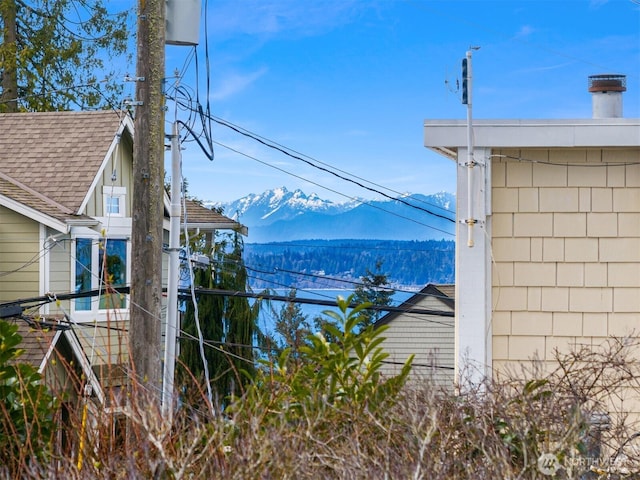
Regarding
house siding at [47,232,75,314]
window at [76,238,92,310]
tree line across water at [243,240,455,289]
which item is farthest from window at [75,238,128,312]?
tree line across water at [243,240,455,289]

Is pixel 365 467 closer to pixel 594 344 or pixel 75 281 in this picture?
pixel 594 344

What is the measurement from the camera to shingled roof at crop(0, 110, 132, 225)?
58.1 feet

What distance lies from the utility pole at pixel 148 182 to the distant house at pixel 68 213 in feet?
22.0

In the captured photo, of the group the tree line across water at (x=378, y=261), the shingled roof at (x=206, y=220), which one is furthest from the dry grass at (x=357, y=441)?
the tree line across water at (x=378, y=261)

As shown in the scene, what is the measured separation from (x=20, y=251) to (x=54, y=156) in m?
2.46

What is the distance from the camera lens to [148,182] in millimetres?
9773

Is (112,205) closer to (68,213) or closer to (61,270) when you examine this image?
(68,213)

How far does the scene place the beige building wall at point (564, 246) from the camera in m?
7.93

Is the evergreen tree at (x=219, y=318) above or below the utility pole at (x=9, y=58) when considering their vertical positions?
below

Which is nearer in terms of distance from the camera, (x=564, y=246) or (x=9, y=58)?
(x=564, y=246)

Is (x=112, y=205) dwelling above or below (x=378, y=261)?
above

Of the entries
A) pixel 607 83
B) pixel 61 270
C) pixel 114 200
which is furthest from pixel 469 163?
pixel 114 200

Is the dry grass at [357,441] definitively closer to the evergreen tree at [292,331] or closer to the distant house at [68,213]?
the evergreen tree at [292,331]
